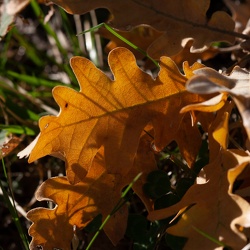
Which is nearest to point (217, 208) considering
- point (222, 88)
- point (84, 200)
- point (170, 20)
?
point (222, 88)

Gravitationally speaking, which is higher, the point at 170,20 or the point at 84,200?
the point at 170,20

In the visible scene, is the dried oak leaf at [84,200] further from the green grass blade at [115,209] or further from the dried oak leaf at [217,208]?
the dried oak leaf at [217,208]

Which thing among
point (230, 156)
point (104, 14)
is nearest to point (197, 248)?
point (230, 156)

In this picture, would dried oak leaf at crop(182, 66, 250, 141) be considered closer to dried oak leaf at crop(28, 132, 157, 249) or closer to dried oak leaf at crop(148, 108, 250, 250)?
dried oak leaf at crop(148, 108, 250, 250)

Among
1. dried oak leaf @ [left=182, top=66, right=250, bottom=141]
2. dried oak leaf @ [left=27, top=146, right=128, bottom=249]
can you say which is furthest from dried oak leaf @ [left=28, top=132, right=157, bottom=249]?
dried oak leaf @ [left=182, top=66, right=250, bottom=141]

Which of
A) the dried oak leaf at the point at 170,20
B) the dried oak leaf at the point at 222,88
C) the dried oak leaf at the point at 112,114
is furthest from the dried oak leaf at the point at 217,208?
the dried oak leaf at the point at 170,20

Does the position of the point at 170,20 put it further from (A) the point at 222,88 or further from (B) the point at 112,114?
(A) the point at 222,88
